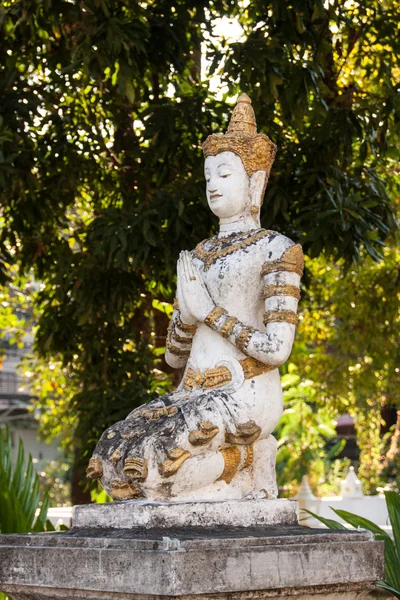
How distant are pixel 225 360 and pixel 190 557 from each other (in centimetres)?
102

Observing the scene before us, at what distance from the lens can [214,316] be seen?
14.8 feet

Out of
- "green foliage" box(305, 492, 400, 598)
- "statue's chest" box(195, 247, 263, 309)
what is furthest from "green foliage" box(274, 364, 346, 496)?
"statue's chest" box(195, 247, 263, 309)

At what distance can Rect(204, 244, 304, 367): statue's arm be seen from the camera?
440 centimetres

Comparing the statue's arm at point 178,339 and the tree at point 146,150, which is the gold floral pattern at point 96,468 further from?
the tree at point 146,150

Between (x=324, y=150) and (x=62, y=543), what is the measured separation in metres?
4.25

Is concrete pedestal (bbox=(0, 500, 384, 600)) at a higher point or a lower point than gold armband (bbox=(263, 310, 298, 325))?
lower

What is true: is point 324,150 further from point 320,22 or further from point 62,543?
point 62,543

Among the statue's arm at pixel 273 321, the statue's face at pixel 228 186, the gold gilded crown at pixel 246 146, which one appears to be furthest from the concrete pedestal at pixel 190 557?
the gold gilded crown at pixel 246 146

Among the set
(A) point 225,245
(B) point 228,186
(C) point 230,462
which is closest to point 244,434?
(C) point 230,462

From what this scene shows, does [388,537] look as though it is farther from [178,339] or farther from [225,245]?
[225,245]

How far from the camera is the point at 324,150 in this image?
7574 mm

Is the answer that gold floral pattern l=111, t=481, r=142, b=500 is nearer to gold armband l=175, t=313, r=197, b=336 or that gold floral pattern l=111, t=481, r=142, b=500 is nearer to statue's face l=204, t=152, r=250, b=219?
gold armband l=175, t=313, r=197, b=336

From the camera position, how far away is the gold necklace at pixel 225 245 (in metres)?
4.66

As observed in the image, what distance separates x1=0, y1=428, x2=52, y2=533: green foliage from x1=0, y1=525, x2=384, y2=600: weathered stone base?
A: 1.34 meters
